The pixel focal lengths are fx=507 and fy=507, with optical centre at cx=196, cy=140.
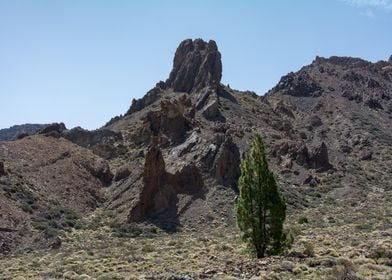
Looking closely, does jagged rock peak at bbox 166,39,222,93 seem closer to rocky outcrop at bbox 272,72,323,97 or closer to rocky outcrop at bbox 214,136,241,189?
rocky outcrop at bbox 272,72,323,97

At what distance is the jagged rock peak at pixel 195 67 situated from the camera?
98.4m

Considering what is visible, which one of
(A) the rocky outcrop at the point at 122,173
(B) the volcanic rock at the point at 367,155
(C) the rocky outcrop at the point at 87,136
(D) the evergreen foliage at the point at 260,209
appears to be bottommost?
(D) the evergreen foliage at the point at 260,209

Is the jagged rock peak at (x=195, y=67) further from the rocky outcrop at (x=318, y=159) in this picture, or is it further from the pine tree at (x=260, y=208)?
the pine tree at (x=260, y=208)

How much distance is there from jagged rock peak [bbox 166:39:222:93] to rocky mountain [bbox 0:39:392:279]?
28 cm

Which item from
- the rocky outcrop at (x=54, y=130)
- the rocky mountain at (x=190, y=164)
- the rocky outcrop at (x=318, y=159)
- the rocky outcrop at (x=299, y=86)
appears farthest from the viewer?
the rocky outcrop at (x=299, y=86)

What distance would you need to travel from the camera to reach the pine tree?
26.0 meters

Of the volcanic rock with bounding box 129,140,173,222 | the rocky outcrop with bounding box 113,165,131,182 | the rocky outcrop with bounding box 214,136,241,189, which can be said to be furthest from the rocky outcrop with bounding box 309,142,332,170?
the volcanic rock with bounding box 129,140,173,222

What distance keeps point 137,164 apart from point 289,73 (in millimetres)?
83484

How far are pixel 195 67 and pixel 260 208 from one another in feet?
256

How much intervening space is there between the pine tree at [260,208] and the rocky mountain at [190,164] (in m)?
10.2

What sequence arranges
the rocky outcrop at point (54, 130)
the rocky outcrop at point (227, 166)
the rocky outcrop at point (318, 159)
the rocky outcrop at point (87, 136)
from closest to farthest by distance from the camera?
1. the rocky outcrop at point (227, 166)
2. the rocky outcrop at point (318, 159)
3. the rocky outcrop at point (54, 130)
4. the rocky outcrop at point (87, 136)

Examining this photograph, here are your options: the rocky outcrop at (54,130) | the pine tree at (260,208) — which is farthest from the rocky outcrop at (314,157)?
the pine tree at (260,208)

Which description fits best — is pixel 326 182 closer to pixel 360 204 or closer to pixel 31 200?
pixel 360 204

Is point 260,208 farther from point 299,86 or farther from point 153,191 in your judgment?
point 299,86
